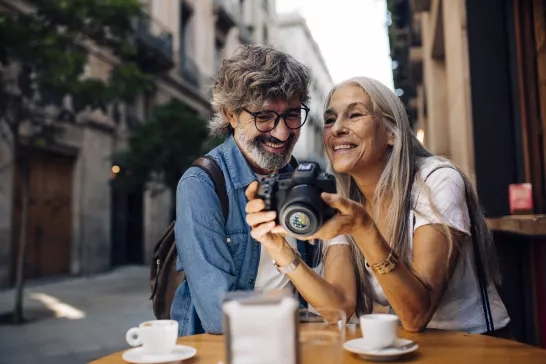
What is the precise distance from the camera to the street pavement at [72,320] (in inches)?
205

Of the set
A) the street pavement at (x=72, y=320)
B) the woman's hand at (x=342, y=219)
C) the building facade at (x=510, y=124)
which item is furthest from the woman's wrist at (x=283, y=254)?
the street pavement at (x=72, y=320)

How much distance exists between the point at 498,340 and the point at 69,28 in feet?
20.6

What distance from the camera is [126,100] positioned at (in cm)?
732

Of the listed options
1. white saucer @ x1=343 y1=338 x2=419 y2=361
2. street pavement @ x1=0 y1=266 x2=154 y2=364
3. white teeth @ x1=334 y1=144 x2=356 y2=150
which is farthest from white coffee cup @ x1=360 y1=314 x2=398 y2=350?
street pavement @ x1=0 y1=266 x2=154 y2=364

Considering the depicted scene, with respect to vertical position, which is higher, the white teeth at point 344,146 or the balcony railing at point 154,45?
the balcony railing at point 154,45

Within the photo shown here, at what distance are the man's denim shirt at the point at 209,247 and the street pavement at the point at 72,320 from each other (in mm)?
3291

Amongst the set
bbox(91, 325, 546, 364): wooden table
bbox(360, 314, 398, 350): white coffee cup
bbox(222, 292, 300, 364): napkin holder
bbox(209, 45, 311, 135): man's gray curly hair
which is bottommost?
bbox(91, 325, 546, 364): wooden table

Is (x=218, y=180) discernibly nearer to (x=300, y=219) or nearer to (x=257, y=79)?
(x=257, y=79)

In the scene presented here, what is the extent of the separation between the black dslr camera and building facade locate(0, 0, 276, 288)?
268 inches

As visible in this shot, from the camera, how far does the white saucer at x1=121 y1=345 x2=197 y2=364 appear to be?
4.48ft

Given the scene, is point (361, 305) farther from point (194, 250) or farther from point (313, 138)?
point (313, 138)

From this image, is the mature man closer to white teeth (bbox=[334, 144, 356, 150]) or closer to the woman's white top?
white teeth (bbox=[334, 144, 356, 150])

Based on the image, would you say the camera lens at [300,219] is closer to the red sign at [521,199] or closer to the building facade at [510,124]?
the building facade at [510,124]

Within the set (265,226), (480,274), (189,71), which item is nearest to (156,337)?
(265,226)
